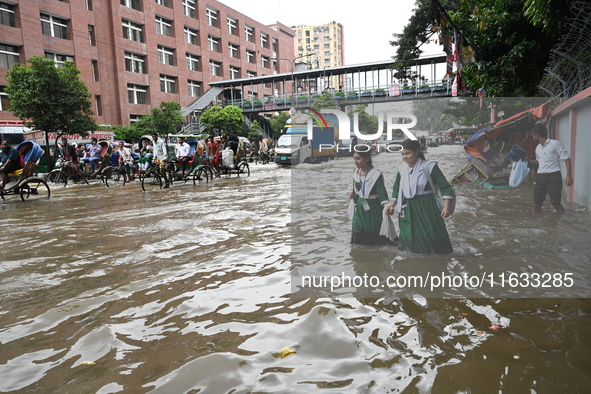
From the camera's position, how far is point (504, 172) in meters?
4.82

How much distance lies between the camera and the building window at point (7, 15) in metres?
29.7

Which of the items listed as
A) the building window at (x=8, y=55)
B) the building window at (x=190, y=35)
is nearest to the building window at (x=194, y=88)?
the building window at (x=190, y=35)

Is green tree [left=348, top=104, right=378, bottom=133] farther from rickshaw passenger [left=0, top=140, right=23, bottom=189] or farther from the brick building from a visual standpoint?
the brick building

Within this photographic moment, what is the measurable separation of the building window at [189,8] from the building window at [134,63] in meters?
9.29

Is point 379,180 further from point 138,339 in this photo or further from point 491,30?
point 491,30

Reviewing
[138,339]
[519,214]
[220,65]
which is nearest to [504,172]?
[519,214]

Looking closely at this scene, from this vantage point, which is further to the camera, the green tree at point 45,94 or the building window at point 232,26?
the building window at point 232,26

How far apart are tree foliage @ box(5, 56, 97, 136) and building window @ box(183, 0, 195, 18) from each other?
30008mm

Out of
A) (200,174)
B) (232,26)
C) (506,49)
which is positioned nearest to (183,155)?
(200,174)

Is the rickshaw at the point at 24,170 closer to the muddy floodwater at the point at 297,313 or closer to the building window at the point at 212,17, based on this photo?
the muddy floodwater at the point at 297,313

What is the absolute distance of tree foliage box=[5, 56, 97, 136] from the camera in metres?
20.1

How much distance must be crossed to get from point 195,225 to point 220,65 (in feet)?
164

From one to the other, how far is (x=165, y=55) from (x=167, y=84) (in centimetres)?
301

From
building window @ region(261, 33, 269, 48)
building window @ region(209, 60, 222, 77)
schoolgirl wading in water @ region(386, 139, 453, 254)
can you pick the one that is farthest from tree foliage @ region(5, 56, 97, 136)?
building window @ region(261, 33, 269, 48)
